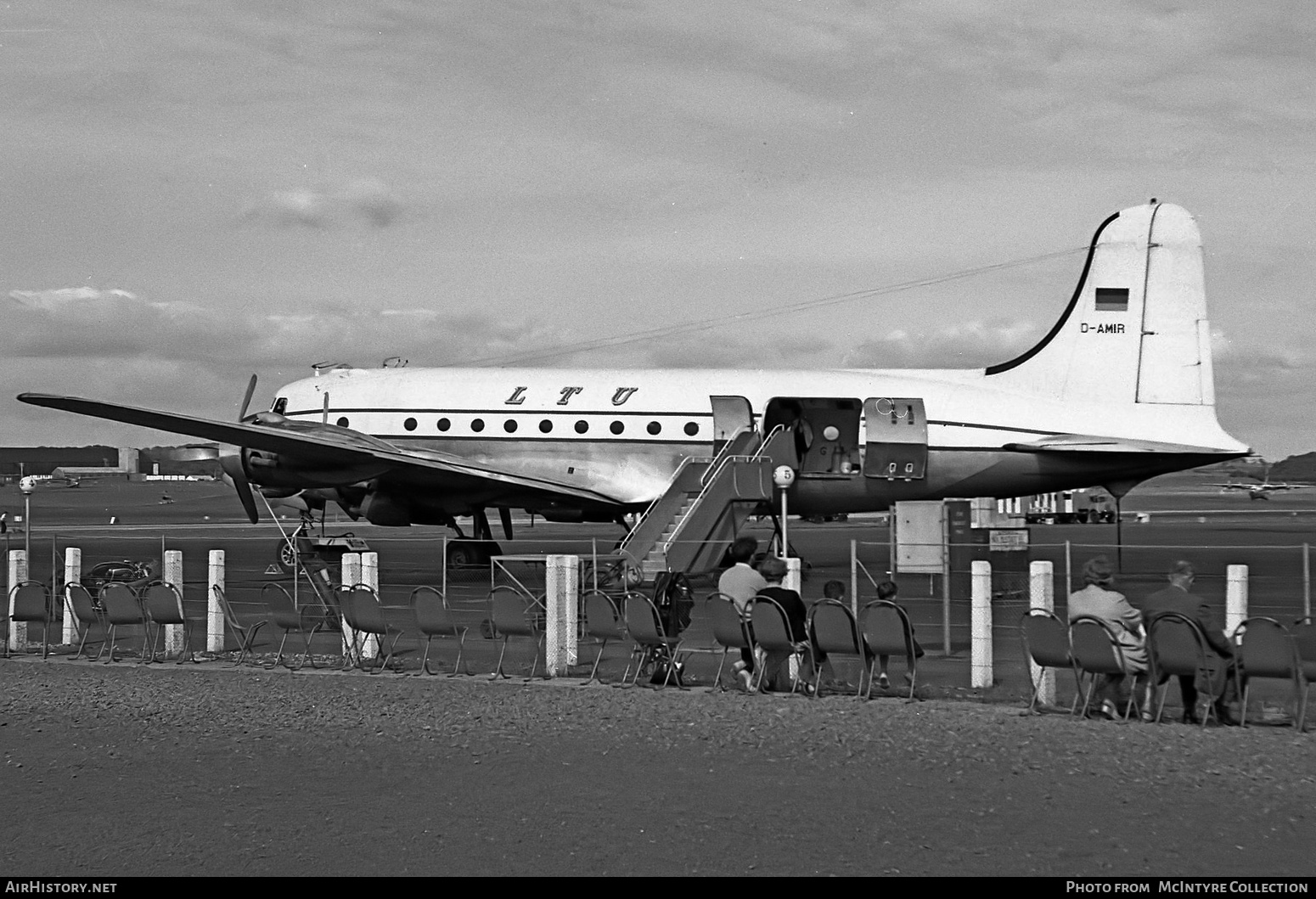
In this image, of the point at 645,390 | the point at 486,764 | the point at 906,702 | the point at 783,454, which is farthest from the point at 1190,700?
the point at 645,390

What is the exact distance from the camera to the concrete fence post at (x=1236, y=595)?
12.8 m

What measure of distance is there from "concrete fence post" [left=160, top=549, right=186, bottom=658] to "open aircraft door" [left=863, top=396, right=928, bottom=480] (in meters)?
13.8

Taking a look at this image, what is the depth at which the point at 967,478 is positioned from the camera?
2642cm

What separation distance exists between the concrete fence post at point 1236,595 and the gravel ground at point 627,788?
2.49 metres

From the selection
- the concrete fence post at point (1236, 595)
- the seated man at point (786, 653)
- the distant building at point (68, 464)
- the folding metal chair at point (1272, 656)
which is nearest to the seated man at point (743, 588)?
the seated man at point (786, 653)

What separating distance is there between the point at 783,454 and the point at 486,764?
16885 millimetres

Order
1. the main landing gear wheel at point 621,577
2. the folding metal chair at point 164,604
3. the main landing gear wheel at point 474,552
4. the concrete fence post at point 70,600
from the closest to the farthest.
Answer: the folding metal chair at point 164,604
the concrete fence post at point 70,600
the main landing gear wheel at point 621,577
the main landing gear wheel at point 474,552

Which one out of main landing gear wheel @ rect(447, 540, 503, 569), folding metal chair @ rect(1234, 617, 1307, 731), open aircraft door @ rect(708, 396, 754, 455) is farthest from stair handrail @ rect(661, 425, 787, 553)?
folding metal chair @ rect(1234, 617, 1307, 731)

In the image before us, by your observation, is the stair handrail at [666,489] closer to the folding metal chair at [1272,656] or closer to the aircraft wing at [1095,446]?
the aircraft wing at [1095,446]

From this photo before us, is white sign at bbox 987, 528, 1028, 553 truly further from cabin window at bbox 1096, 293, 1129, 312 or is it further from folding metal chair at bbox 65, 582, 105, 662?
folding metal chair at bbox 65, 582, 105, 662

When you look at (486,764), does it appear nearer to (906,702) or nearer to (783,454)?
(906,702)

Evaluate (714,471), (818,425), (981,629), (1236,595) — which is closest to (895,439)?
(818,425)

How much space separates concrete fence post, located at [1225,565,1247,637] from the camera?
1282 cm
